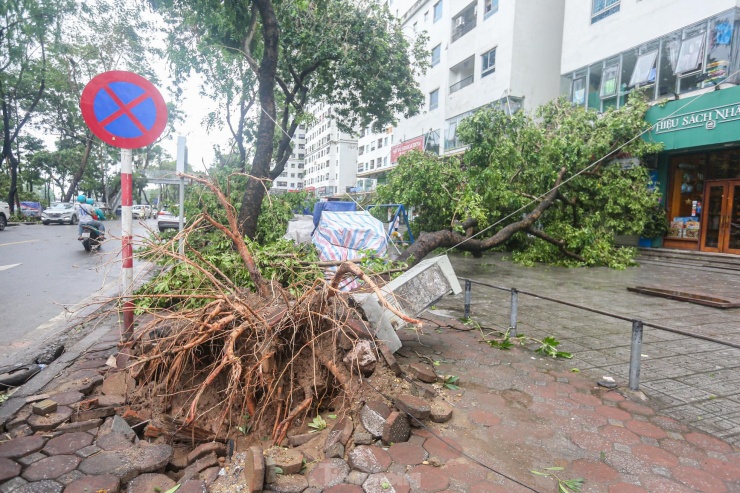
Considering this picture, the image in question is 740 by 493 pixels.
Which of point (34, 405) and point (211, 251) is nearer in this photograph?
point (34, 405)

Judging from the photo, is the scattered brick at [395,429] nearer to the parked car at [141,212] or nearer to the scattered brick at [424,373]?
the scattered brick at [424,373]

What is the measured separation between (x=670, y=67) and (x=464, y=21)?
1436 cm

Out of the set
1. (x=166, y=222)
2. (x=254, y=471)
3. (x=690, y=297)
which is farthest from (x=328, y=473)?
(x=166, y=222)

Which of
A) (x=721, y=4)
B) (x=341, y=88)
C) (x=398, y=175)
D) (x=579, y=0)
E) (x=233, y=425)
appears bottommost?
(x=233, y=425)

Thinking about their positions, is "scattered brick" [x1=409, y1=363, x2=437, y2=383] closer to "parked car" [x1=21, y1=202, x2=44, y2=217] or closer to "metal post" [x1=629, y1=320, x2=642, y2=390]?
"metal post" [x1=629, y1=320, x2=642, y2=390]

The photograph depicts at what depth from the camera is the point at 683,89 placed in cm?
1225

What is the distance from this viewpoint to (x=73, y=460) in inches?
92.6

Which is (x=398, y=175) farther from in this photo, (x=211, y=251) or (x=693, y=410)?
(x=693, y=410)

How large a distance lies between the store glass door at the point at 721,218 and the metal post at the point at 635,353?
477 inches

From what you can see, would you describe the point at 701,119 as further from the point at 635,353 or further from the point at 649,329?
the point at 635,353

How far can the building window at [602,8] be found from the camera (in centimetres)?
1445

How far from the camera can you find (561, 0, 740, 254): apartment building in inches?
446

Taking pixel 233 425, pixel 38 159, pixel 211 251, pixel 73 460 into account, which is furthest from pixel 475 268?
pixel 38 159

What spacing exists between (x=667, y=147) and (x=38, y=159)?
141ft
